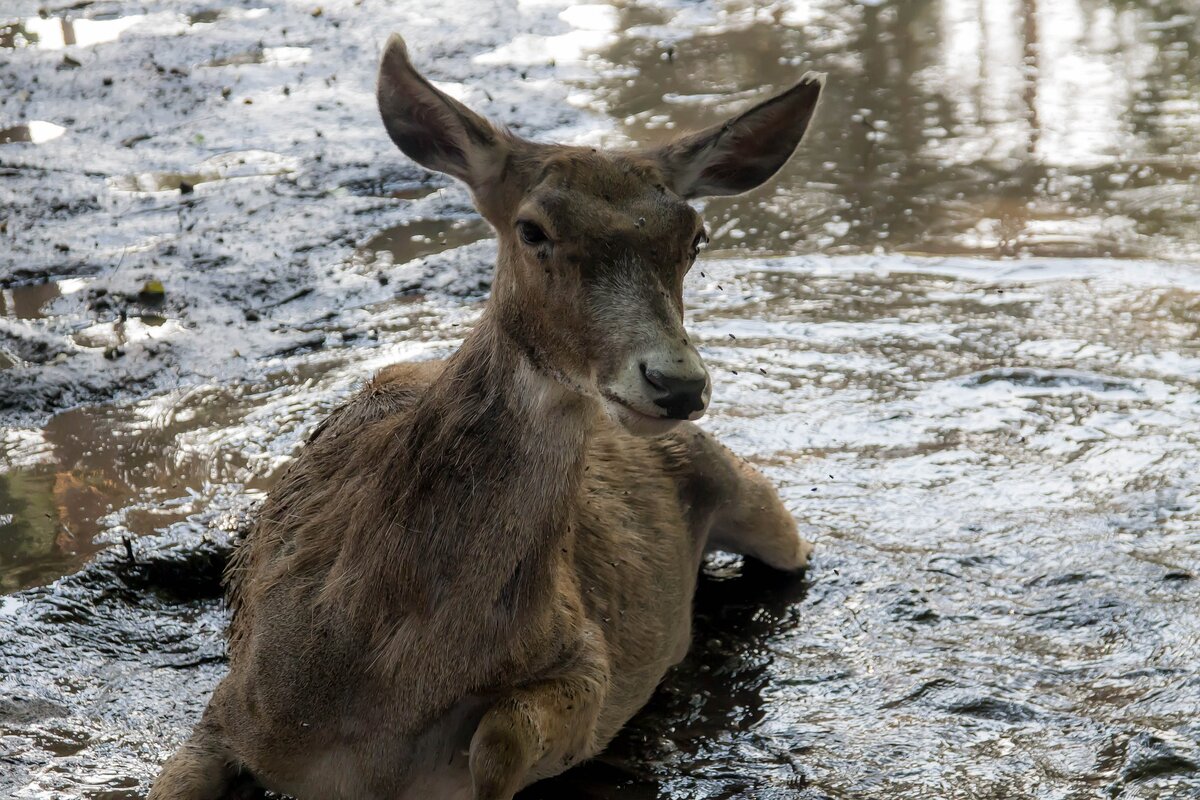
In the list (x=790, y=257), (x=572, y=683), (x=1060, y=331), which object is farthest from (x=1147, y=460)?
(x=572, y=683)

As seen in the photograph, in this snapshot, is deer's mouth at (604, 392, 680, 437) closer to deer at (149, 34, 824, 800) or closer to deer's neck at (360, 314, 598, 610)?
deer at (149, 34, 824, 800)

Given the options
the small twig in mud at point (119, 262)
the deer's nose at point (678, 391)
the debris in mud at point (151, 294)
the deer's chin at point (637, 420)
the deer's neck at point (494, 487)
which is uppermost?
the deer's nose at point (678, 391)

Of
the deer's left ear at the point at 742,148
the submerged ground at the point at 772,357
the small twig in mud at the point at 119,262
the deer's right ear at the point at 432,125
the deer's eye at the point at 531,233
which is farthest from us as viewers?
the small twig in mud at the point at 119,262

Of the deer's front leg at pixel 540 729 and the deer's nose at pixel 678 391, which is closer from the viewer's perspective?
the deer's nose at pixel 678 391

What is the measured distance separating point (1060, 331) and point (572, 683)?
4.98m

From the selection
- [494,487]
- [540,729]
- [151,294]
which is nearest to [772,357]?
[151,294]

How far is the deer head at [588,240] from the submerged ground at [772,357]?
1.73 meters

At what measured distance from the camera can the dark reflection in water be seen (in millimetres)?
9836

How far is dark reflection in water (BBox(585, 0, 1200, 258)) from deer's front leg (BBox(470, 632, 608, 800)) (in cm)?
561

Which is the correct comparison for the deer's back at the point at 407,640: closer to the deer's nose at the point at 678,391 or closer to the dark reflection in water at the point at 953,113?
the deer's nose at the point at 678,391

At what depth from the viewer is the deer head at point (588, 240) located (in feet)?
12.5

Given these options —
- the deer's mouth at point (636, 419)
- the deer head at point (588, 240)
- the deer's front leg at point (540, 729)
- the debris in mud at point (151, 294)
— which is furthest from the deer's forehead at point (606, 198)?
the debris in mud at point (151, 294)

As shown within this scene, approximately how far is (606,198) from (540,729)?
4.96 feet

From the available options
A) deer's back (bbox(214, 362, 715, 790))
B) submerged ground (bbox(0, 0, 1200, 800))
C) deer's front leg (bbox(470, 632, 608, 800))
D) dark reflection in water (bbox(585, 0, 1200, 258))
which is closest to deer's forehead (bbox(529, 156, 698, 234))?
deer's back (bbox(214, 362, 715, 790))
